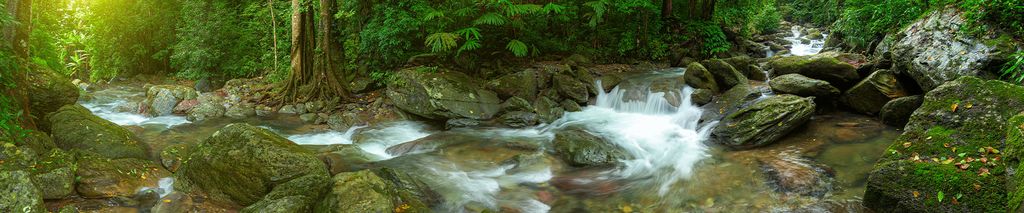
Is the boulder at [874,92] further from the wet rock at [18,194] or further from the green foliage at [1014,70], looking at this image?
the wet rock at [18,194]

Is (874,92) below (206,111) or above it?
above

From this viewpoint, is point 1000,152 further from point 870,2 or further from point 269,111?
point 269,111

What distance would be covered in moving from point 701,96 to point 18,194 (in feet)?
34.6

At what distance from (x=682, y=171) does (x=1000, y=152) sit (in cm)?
350

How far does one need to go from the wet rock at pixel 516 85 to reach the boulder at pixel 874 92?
20.7ft

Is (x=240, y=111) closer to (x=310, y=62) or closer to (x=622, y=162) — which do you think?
(x=310, y=62)

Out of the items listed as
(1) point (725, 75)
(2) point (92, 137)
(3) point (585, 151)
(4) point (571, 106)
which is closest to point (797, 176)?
(3) point (585, 151)

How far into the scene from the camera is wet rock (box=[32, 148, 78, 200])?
490 cm

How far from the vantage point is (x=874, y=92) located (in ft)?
27.7

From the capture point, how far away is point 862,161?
662cm

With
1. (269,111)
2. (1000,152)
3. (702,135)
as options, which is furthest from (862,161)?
(269,111)

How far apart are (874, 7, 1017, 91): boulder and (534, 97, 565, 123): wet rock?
6396mm

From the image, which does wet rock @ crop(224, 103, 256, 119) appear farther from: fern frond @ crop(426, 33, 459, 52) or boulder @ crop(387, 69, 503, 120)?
fern frond @ crop(426, 33, 459, 52)

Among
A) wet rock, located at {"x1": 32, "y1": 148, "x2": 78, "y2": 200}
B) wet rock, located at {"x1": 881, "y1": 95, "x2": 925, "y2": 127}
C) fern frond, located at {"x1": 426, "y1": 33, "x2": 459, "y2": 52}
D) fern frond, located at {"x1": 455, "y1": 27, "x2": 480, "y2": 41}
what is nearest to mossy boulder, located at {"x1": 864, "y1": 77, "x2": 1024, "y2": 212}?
wet rock, located at {"x1": 881, "y1": 95, "x2": 925, "y2": 127}
